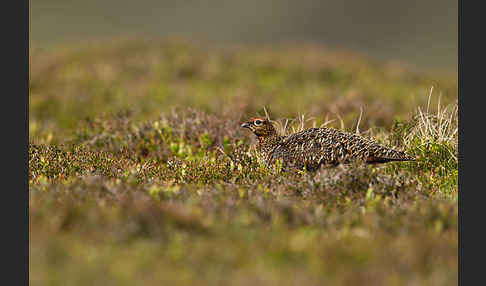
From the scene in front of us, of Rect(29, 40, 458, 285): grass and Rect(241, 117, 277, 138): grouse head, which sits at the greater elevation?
Rect(241, 117, 277, 138): grouse head

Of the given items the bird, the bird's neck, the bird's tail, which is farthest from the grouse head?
the bird's tail

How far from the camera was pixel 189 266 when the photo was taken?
376 centimetres

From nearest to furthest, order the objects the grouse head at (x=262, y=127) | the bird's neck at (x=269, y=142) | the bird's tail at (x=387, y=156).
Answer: the bird's tail at (x=387, y=156) < the bird's neck at (x=269, y=142) < the grouse head at (x=262, y=127)

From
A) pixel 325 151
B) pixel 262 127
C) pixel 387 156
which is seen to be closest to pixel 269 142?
pixel 262 127

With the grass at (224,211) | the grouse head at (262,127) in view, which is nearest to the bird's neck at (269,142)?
the grouse head at (262,127)

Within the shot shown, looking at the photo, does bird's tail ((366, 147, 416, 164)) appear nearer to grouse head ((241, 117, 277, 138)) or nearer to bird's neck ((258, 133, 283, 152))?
bird's neck ((258, 133, 283, 152))

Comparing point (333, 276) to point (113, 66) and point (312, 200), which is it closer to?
point (312, 200)

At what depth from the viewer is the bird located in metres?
6.26

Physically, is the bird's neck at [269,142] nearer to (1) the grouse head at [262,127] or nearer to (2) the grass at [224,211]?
(1) the grouse head at [262,127]

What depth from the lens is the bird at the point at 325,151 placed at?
6.26 metres

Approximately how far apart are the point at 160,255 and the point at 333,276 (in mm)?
1310

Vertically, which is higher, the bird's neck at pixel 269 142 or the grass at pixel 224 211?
the bird's neck at pixel 269 142

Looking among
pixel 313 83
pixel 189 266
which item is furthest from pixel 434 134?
pixel 313 83

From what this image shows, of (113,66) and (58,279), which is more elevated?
(113,66)
